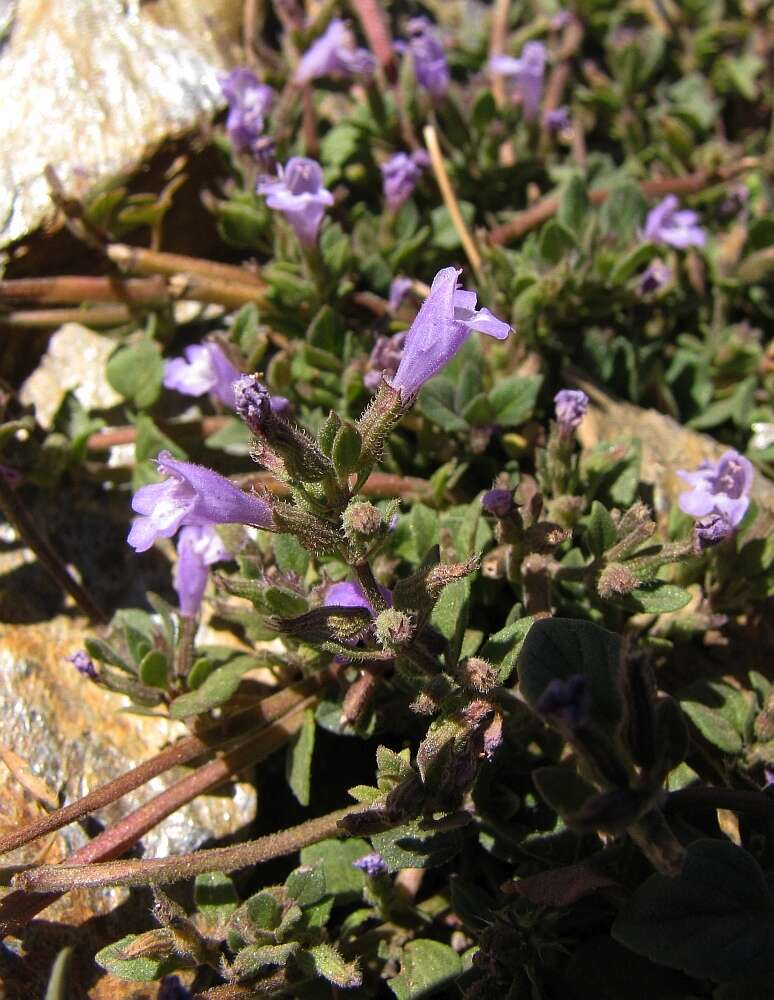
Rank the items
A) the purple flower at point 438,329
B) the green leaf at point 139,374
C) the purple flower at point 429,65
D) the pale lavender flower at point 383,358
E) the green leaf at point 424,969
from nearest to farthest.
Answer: the purple flower at point 438,329 < the green leaf at point 424,969 < the pale lavender flower at point 383,358 < the green leaf at point 139,374 < the purple flower at point 429,65

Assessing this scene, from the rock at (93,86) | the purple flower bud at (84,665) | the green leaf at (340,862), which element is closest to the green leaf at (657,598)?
the green leaf at (340,862)

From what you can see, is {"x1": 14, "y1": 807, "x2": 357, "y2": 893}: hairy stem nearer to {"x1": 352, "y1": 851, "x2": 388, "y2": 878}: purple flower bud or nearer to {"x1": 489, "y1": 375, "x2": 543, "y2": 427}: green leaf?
{"x1": 352, "y1": 851, "x2": 388, "y2": 878}: purple flower bud

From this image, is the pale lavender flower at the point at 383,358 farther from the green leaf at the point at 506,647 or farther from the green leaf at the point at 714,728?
the green leaf at the point at 714,728

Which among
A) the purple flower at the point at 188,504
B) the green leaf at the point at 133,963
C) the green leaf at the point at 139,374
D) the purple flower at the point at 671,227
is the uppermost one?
the purple flower at the point at 188,504

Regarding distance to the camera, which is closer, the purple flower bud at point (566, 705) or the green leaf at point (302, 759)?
the purple flower bud at point (566, 705)

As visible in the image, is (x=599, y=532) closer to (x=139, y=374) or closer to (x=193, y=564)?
(x=193, y=564)

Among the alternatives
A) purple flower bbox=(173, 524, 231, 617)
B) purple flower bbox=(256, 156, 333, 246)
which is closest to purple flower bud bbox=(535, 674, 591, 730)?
Answer: purple flower bbox=(173, 524, 231, 617)
